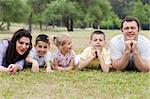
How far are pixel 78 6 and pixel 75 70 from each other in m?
50.7

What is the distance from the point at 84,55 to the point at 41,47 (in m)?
0.66

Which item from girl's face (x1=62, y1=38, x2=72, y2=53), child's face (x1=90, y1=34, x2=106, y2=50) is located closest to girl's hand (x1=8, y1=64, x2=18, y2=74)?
girl's face (x1=62, y1=38, x2=72, y2=53)

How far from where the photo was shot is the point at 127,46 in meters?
5.88

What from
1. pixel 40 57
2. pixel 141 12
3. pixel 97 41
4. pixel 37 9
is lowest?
pixel 40 57

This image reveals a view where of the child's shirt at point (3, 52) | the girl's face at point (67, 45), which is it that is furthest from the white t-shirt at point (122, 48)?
the child's shirt at point (3, 52)

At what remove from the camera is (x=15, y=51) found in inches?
244

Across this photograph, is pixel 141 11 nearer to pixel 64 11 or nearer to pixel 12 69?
pixel 64 11

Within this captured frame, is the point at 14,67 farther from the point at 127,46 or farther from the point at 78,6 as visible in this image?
the point at 78,6

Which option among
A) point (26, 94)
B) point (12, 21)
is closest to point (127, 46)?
point (26, 94)

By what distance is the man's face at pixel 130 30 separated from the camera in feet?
19.5

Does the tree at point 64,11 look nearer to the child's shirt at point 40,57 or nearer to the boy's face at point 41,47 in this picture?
the child's shirt at point 40,57

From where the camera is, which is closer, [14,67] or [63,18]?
[14,67]

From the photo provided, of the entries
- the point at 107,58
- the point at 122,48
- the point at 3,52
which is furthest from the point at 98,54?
the point at 3,52

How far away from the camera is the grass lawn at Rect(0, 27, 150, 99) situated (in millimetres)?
4516
